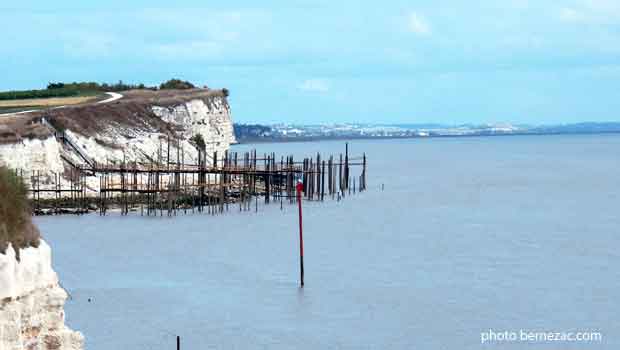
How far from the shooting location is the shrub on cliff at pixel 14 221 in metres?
13.4

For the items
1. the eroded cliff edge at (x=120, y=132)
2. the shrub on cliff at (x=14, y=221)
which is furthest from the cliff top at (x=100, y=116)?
the shrub on cliff at (x=14, y=221)

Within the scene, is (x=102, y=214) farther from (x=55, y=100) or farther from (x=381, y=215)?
(x=55, y=100)

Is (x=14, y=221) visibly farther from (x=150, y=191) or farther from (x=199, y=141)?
(x=199, y=141)

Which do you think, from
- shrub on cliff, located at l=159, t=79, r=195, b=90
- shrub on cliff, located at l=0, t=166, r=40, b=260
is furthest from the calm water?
shrub on cliff, located at l=159, t=79, r=195, b=90

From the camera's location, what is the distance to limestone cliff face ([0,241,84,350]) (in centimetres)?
1312

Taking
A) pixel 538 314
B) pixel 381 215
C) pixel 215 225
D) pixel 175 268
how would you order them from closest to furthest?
pixel 538 314 → pixel 175 268 → pixel 215 225 → pixel 381 215

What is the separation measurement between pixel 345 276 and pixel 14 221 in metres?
23.4

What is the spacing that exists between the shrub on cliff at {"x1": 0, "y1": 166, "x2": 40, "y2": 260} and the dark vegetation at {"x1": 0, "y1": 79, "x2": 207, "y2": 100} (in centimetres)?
7560

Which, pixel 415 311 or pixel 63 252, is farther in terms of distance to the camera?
pixel 63 252

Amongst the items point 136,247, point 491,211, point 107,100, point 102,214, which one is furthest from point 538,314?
point 107,100

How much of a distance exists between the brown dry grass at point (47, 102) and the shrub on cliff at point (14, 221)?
62130 mm

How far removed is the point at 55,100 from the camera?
8244 cm

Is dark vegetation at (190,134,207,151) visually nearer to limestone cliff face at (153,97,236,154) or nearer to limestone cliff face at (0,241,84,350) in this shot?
limestone cliff face at (153,97,236,154)

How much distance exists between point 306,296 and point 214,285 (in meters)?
3.58
